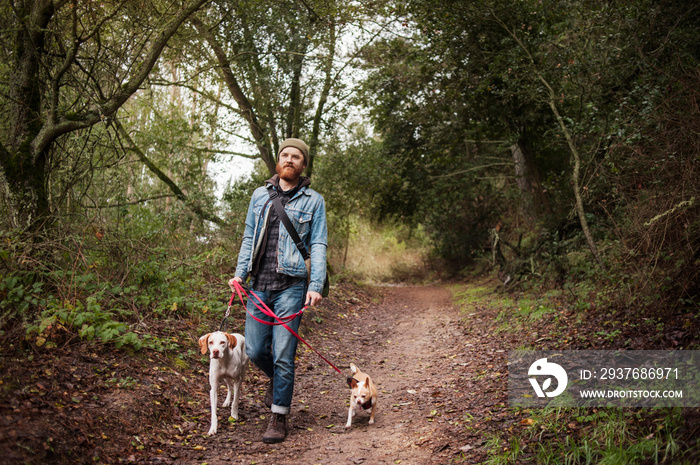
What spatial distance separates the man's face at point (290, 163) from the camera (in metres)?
4.45

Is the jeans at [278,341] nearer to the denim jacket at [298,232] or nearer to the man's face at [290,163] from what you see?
the denim jacket at [298,232]

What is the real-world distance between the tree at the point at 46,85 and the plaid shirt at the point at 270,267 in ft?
8.95

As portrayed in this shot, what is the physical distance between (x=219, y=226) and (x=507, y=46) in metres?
6.88

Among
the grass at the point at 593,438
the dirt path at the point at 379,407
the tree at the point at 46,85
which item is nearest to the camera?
the grass at the point at 593,438

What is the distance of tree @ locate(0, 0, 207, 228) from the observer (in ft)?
17.4

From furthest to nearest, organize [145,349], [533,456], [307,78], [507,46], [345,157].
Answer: [345,157] → [307,78] → [507,46] → [145,349] → [533,456]

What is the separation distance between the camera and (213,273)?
8.48m

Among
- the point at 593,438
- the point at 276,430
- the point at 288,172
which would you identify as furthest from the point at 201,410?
the point at 593,438

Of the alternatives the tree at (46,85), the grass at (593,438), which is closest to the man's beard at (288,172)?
the tree at (46,85)

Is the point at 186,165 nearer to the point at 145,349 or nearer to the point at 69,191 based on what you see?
the point at 69,191

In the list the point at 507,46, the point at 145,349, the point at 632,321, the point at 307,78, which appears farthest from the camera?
the point at 307,78

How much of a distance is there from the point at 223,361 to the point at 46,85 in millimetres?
4130

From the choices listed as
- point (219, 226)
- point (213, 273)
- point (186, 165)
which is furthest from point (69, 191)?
point (186, 165)

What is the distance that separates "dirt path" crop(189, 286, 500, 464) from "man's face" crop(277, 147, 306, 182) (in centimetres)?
237
